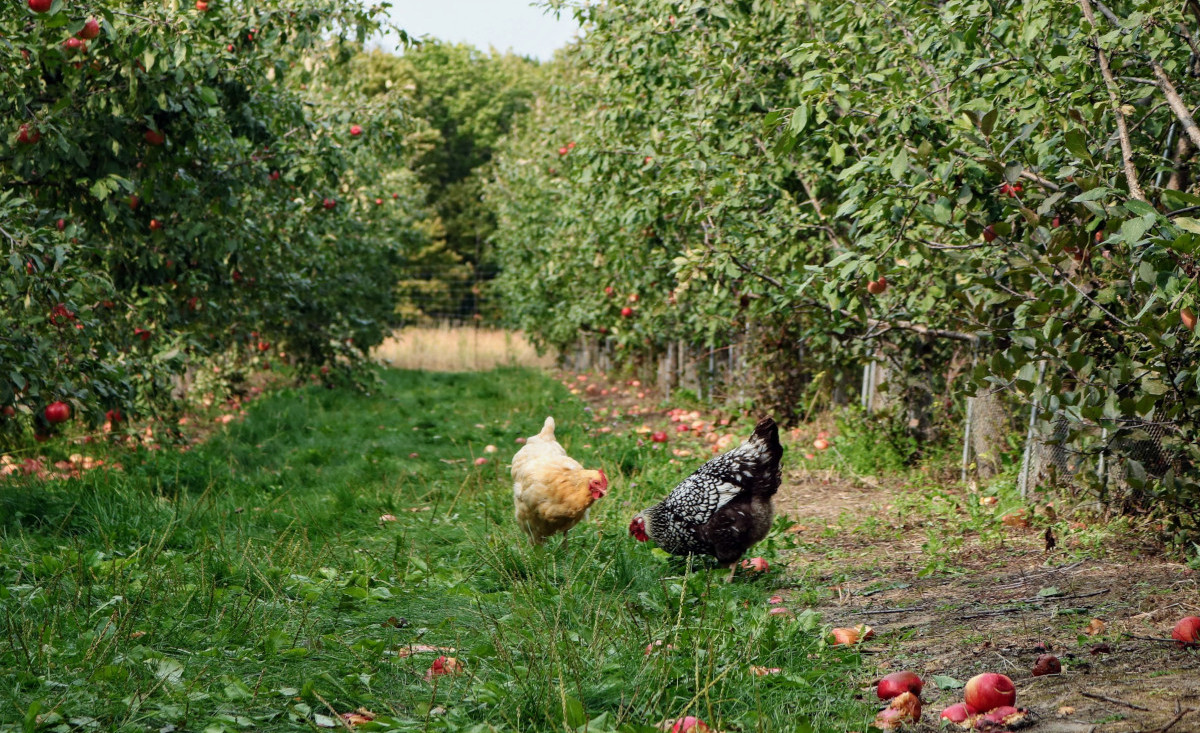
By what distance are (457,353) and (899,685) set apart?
21190 millimetres

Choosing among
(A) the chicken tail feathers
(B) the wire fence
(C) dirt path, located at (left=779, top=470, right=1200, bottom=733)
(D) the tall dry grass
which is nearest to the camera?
(C) dirt path, located at (left=779, top=470, right=1200, bottom=733)

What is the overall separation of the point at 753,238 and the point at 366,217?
1085cm

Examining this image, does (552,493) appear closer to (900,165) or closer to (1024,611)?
(1024,611)

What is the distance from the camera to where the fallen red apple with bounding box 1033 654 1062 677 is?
9.78 ft

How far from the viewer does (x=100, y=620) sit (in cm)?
339

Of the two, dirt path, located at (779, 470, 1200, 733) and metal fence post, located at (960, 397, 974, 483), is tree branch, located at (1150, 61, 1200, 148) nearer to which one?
dirt path, located at (779, 470, 1200, 733)

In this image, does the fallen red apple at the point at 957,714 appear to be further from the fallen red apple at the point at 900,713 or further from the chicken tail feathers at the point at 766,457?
the chicken tail feathers at the point at 766,457

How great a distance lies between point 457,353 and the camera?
2355 cm

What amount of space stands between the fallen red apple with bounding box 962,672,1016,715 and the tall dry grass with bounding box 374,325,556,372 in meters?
19.6

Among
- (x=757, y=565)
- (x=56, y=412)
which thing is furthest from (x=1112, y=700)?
(x=56, y=412)

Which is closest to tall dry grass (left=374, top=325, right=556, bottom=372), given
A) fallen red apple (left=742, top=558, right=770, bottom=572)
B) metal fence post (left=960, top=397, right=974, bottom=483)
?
metal fence post (left=960, top=397, right=974, bottom=483)

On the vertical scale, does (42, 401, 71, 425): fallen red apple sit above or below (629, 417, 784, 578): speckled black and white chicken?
above

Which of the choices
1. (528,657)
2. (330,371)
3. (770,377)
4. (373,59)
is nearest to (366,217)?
(330,371)

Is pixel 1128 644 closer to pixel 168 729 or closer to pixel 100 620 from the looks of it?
pixel 168 729
